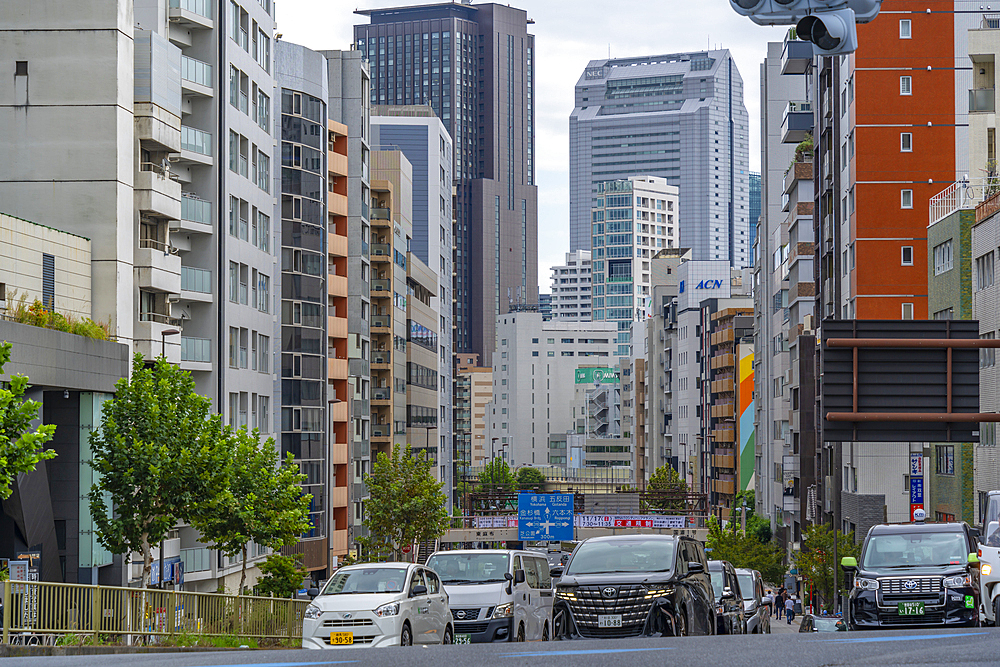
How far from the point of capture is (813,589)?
233ft

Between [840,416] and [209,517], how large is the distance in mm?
17233

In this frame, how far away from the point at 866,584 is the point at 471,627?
21.8ft

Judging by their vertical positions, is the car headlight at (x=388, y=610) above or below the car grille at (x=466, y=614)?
above

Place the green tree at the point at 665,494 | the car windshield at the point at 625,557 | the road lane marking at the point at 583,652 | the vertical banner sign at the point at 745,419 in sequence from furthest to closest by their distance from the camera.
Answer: the vertical banner sign at the point at 745,419 < the green tree at the point at 665,494 < the car windshield at the point at 625,557 < the road lane marking at the point at 583,652

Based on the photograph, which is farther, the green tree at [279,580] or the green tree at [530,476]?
the green tree at [530,476]

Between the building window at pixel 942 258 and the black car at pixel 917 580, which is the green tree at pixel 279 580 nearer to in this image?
the building window at pixel 942 258

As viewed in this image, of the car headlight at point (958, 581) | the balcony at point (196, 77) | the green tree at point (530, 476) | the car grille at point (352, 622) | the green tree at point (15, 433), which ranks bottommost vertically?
the green tree at point (530, 476)

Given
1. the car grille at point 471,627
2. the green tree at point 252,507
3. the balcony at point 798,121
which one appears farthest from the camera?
the balcony at point 798,121

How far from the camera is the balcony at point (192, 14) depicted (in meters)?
57.2

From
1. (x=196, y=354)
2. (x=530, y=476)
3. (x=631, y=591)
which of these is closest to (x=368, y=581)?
(x=631, y=591)

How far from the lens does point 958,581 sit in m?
20.7

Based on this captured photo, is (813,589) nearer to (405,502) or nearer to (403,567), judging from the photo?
(405,502)

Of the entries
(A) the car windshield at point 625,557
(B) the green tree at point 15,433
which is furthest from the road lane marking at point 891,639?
(B) the green tree at point 15,433

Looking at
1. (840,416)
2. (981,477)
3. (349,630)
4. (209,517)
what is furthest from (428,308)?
(349,630)
